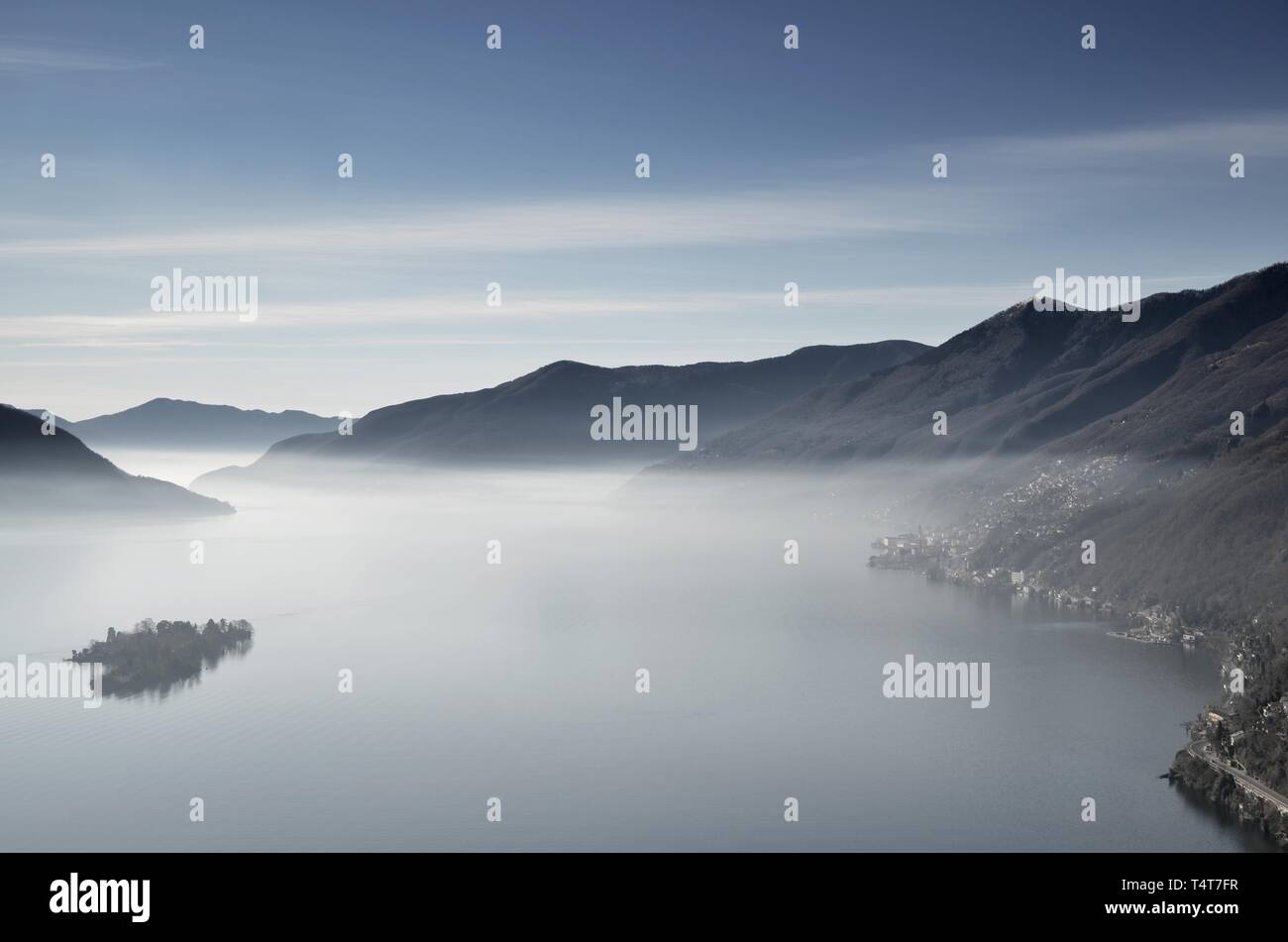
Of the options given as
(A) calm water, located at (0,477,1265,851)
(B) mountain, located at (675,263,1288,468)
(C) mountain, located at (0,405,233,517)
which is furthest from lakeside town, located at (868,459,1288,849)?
(C) mountain, located at (0,405,233,517)

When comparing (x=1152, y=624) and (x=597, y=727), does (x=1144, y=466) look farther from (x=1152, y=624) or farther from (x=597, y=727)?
(x=597, y=727)

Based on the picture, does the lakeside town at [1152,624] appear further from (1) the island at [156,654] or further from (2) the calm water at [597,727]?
(1) the island at [156,654]

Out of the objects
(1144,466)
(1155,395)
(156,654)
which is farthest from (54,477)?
(1155,395)

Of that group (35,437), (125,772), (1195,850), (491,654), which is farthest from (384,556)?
(1195,850)

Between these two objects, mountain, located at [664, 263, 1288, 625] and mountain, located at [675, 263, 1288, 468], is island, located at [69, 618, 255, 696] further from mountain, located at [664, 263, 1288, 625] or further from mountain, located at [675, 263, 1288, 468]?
mountain, located at [675, 263, 1288, 468]

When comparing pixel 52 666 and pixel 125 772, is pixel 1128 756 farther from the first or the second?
pixel 52 666
